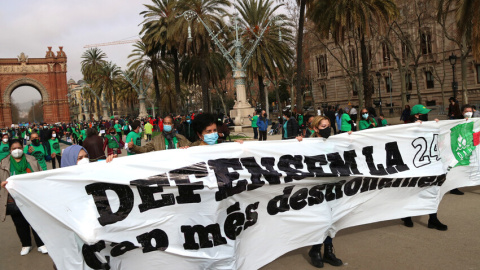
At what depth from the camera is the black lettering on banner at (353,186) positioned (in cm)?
480

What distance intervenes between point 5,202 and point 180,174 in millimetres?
2586

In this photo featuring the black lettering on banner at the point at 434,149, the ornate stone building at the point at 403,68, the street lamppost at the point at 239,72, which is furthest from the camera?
the ornate stone building at the point at 403,68

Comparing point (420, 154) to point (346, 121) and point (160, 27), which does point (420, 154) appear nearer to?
point (346, 121)

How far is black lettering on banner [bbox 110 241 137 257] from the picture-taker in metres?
3.65

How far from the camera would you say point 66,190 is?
3703mm

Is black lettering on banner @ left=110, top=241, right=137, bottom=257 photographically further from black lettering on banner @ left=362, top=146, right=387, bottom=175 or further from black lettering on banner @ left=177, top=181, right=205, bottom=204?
black lettering on banner @ left=362, top=146, right=387, bottom=175

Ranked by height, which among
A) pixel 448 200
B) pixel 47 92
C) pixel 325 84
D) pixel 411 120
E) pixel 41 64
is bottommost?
pixel 448 200

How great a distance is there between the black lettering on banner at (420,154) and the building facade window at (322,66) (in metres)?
49.5

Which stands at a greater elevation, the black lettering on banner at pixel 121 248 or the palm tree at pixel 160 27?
the palm tree at pixel 160 27

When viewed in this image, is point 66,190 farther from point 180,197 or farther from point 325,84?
point 325,84

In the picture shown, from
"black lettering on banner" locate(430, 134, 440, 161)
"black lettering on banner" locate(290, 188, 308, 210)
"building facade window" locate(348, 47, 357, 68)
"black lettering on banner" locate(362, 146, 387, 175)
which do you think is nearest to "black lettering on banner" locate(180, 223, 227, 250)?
"black lettering on banner" locate(290, 188, 308, 210)

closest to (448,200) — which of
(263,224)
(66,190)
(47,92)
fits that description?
(263,224)

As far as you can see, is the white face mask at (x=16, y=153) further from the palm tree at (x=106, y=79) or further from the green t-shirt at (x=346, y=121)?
the palm tree at (x=106, y=79)

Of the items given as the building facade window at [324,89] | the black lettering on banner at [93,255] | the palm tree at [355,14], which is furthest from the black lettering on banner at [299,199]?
the building facade window at [324,89]
